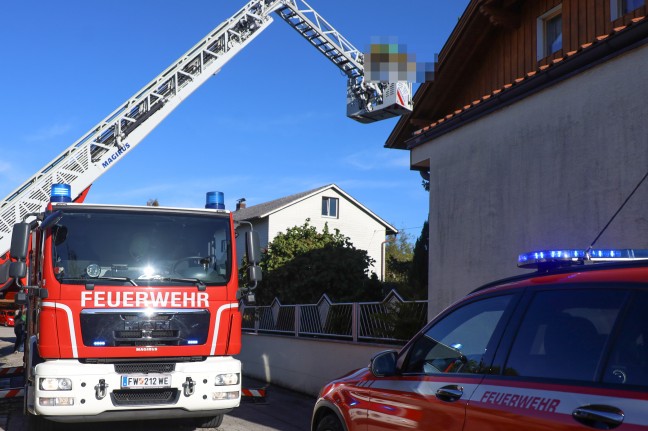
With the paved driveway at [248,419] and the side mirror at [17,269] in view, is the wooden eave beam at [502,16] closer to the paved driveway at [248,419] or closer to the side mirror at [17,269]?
the paved driveway at [248,419]

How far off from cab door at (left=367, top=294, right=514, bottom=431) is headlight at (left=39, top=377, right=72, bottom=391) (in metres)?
3.89

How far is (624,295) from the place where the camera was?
284 cm

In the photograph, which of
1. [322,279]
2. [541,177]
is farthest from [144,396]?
[322,279]

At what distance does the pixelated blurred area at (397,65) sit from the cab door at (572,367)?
995 cm

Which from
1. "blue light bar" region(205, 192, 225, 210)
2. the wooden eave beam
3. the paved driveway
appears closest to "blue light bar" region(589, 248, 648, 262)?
"blue light bar" region(205, 192, 225, 210)

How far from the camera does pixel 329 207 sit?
40.6 m

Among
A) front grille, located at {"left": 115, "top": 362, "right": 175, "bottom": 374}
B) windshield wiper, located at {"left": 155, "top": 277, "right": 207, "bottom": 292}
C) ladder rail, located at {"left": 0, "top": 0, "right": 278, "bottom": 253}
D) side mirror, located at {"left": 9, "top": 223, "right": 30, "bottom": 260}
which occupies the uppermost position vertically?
ladder rail, located at {"left": 0, "top": 0, "right": 278, "bottom": 253}

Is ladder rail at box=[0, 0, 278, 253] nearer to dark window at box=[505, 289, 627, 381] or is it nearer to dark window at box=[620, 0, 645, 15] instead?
dark window at box=[620, 0, 645, 15]

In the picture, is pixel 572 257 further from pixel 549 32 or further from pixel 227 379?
pixel 549 32

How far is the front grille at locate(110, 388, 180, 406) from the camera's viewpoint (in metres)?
7.35

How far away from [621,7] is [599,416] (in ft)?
25.6

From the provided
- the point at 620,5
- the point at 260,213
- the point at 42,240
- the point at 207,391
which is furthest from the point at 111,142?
the point at 260,213

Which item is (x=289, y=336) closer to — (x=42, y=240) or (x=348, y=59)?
(x=42, y=240)

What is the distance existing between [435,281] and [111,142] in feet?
28.2
